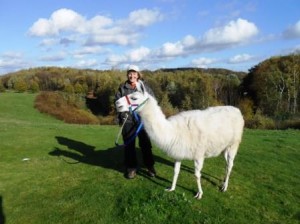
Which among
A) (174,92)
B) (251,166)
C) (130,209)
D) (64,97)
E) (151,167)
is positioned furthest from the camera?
A: (174,92)

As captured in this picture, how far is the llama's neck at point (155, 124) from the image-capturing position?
836cm

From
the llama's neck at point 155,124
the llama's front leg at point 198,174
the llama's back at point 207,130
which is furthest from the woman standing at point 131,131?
the llama's front leg at point 198,174

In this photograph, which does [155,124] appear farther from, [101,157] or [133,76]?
[101,157]

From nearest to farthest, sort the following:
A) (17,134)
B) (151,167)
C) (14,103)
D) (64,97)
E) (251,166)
Answer: (151,167) → (251,166) → (17,134) → (14,103) → (64,97)

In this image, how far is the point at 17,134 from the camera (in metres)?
19.4

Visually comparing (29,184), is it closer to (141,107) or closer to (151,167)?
(151,167)

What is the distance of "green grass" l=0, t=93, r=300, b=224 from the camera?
26.4 feet

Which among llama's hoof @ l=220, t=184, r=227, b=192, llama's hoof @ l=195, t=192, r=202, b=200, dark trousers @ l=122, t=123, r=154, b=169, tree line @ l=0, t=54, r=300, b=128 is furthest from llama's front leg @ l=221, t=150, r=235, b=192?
tree line @ l=0, t=54, r=300, b=128

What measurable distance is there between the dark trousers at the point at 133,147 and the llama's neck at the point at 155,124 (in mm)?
1514

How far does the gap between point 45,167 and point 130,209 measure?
5.10 metres

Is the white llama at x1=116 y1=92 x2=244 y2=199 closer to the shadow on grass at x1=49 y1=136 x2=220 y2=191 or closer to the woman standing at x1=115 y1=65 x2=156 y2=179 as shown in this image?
the woman standing at x1=115 y1=65 x2=156 y2=179

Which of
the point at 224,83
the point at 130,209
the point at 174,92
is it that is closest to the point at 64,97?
the point at 174,92

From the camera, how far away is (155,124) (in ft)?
27.6

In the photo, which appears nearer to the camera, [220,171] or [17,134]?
[220,171]
